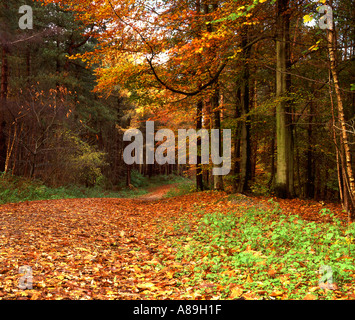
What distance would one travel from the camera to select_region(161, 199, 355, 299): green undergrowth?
3.62 meters

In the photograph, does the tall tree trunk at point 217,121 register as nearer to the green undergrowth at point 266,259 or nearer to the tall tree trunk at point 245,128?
the tall tree trunk at point 245,128

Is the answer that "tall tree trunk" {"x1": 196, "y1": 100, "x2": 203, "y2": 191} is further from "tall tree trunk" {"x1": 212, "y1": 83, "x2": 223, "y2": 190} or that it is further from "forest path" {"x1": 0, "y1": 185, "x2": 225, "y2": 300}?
"forest path" {"x1": 0, "y1": 185, "x2": 225, "y2": 300}

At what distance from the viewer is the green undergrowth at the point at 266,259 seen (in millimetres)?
3615

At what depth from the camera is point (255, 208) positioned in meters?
8.47

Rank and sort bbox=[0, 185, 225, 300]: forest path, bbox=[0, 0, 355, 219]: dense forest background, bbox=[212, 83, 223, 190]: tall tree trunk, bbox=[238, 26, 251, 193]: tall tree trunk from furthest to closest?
bbox=[212, 83, 223, 190]: tall tree trunk, bbox=[238, 26, 251, 193]: tall tree trunk, bbox=[0, 0, 355, 219]: dense forest background, bbox=[0, 185, 225, 300]: forest path

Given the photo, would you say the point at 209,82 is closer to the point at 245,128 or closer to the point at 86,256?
the point at 245,128

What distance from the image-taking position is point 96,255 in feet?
17.4

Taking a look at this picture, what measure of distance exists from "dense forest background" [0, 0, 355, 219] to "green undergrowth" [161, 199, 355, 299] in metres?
1.56

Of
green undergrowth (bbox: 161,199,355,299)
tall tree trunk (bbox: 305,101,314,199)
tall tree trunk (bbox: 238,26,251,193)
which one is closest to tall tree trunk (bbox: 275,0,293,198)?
tall tree trunk (bbox: 238,26,251,193)

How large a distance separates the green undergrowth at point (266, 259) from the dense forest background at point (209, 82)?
1.56 m

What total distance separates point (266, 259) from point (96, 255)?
310 cm
